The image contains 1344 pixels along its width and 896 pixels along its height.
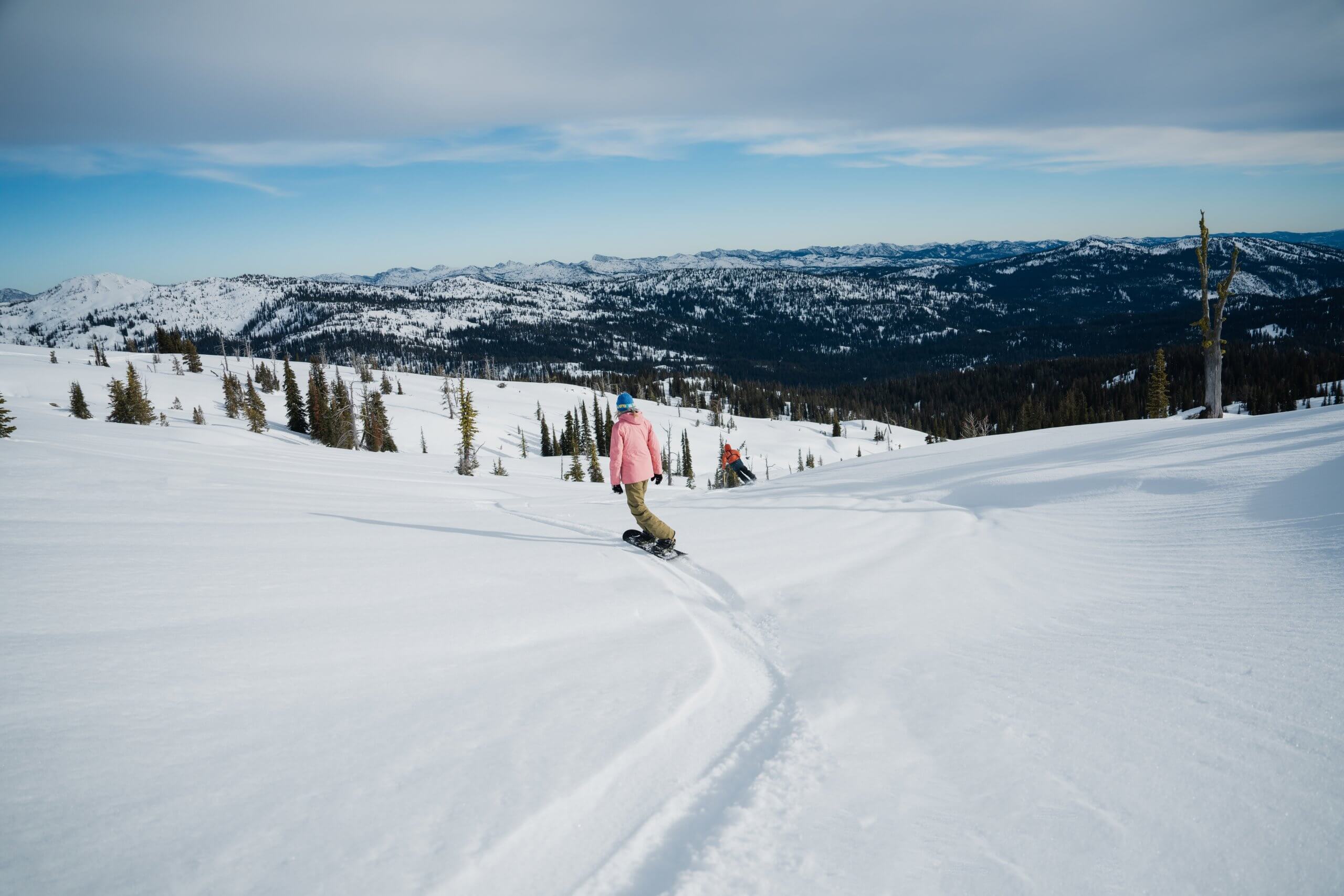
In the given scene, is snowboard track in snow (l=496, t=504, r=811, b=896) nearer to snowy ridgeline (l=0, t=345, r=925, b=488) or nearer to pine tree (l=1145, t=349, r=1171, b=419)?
snowy ridgeline (l=0, t=345, r=925, b=488)

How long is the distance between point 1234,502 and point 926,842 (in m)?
7.84

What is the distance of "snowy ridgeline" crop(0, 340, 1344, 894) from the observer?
8.22ft

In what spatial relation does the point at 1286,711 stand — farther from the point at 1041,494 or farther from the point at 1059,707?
the point at 1041,494

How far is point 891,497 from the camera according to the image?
37.4ft

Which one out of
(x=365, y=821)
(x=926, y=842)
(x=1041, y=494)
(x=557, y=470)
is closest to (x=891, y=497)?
(x=1041, y=494)

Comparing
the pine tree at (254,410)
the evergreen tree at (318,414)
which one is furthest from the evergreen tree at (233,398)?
the evergreen tree at (318,414)

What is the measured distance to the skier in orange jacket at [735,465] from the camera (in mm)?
21828

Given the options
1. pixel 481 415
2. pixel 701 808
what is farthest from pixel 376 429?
pixel 701 808

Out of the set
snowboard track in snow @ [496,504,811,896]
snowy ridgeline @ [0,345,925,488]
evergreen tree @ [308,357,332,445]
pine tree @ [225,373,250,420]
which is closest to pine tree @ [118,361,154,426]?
snowy ridgeline @ [0,345,925,488]

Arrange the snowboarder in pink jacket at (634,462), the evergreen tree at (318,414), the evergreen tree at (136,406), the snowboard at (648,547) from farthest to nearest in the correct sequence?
1. the evergreen tree at (318,414)
2. the evergreen tree at (136,406)
3. the snowboarder in pink jacket at (634,462)
4. the snowboard at (648,547)

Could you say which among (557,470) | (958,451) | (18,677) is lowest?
(557,470)

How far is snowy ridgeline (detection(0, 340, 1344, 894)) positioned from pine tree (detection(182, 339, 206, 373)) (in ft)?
398

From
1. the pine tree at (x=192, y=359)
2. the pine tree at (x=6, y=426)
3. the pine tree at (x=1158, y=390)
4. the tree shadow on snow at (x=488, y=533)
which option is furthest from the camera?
the pine tree at (x=192, y=359)

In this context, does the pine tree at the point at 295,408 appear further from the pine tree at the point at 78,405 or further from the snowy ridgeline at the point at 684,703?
the snowy ridgeline at the point at 684,703
